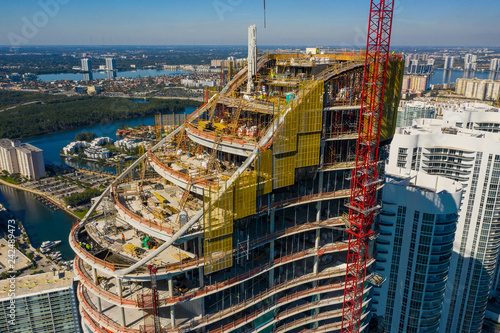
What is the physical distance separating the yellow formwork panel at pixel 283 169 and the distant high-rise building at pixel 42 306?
27.4 metres

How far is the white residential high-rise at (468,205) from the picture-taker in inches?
1710

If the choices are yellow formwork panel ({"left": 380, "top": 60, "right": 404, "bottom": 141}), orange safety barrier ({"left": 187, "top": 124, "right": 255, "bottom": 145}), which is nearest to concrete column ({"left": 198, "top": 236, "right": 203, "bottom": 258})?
orange safety barrier ({"left": 187, "top": 124, "right": 255, "bottom": 145})

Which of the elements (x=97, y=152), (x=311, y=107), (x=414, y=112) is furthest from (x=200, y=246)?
(x=97, y=152)

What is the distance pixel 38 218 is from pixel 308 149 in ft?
274

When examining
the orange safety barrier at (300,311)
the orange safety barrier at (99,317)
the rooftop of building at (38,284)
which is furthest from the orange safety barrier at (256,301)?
the rooftop of building at (38,284)

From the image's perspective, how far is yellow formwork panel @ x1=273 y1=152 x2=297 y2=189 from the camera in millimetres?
22781

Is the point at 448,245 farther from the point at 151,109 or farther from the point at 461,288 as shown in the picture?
the point at 151,109

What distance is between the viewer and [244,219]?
21875 millimetres

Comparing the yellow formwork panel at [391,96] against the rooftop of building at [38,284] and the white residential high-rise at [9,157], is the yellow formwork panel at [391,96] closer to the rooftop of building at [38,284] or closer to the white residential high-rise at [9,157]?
the rooftop of building at [38,284]

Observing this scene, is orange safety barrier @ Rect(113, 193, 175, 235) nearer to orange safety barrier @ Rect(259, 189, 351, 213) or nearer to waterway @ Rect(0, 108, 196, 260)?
orange safety barrier @ Rect(259, 189, 351, 213)

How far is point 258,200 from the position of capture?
22.8 m

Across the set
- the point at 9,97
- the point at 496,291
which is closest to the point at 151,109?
the point at 9,97

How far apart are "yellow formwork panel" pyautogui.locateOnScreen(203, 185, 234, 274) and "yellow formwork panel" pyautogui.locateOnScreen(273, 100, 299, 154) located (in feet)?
13.9

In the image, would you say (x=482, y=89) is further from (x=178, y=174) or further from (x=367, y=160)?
(x=178, y=174)
